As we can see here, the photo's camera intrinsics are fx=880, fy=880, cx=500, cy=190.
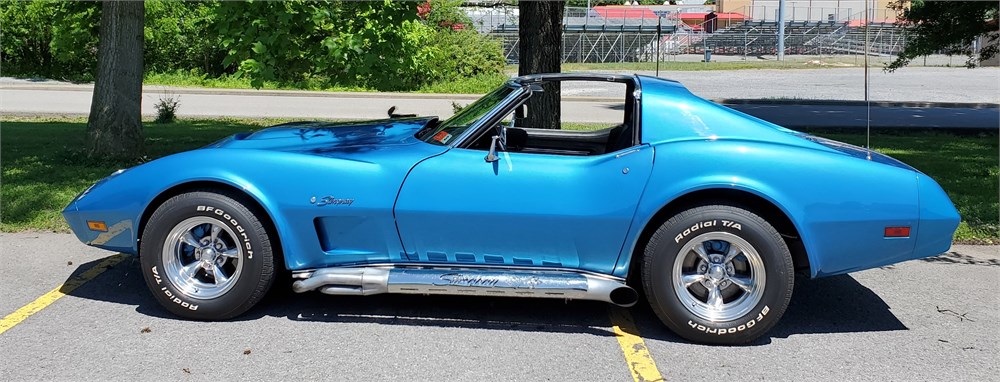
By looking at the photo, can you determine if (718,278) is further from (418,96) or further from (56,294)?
(418,96)

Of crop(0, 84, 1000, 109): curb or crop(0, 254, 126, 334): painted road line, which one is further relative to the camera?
crop(0, 84, 1000, 109): curb

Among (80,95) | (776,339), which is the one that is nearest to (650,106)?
(776,339)

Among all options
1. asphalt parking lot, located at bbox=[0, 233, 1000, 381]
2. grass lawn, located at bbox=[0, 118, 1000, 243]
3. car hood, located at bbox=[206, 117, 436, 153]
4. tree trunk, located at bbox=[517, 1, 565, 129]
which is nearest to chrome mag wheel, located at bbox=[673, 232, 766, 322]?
asphalt parking lot, located at bbox=[0, 233, 1000, 381]

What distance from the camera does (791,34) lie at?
49344 mm

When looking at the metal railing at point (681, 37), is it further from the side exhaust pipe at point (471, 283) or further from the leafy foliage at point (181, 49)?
the side exhaust pipe at point (471, 283)

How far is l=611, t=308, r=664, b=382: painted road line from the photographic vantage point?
4.02 metres

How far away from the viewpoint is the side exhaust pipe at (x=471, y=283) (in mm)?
4359

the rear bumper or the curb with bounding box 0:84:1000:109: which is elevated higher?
the curb with bounding box 0:84:1000:109

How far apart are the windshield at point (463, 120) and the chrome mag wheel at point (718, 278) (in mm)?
1330

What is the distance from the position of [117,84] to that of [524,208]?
645 centimetres

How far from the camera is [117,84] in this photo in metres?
9.22

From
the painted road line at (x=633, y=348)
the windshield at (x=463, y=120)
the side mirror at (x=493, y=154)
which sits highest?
the windshield at (x=463, y=120)

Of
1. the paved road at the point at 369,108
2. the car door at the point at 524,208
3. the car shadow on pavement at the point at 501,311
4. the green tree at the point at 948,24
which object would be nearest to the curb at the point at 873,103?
the paved road at the point at 369,108

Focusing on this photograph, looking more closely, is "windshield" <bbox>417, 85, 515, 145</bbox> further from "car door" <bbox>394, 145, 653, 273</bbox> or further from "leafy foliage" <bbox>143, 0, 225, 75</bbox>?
"leafy foliage" <bbox>143, 0, 225, 75</bbox>
